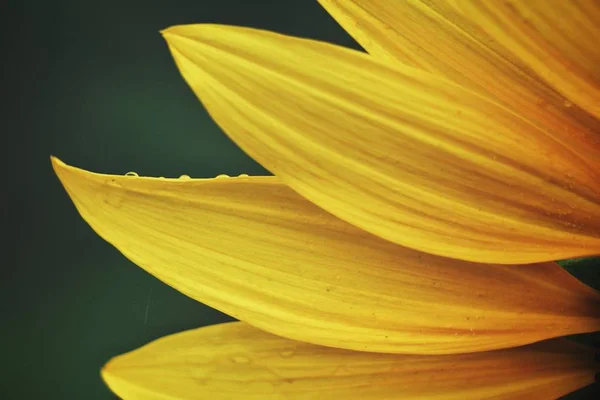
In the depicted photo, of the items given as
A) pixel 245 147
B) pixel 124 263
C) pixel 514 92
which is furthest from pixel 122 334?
pixel 514 92

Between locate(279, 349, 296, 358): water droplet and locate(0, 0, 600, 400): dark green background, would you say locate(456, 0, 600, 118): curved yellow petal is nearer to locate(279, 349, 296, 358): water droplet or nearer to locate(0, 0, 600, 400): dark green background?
locate(0, 0, 600, 400): dark green background

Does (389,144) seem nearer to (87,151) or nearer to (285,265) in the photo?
(285,265)

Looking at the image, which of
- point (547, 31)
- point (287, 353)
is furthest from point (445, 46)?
point (287, 353)

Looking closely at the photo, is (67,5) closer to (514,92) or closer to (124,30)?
(124,30)

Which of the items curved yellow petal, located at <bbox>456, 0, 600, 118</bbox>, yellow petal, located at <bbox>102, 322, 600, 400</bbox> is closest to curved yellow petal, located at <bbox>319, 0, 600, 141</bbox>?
curved yellow petal, located at <bbox>456, 0, 600, 118</bbox>

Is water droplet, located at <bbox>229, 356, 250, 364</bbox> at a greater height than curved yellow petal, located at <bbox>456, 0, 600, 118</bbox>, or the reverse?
curved yellow petal, located at <bbox>456, 0, 600, 118</bbox>

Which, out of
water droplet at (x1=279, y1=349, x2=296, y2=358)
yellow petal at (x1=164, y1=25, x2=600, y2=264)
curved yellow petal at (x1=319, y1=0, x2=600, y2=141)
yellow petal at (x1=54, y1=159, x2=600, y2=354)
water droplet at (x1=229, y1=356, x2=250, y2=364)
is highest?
curved yellow petal at (x1=319, y1=0, x2=600, y2=141)
